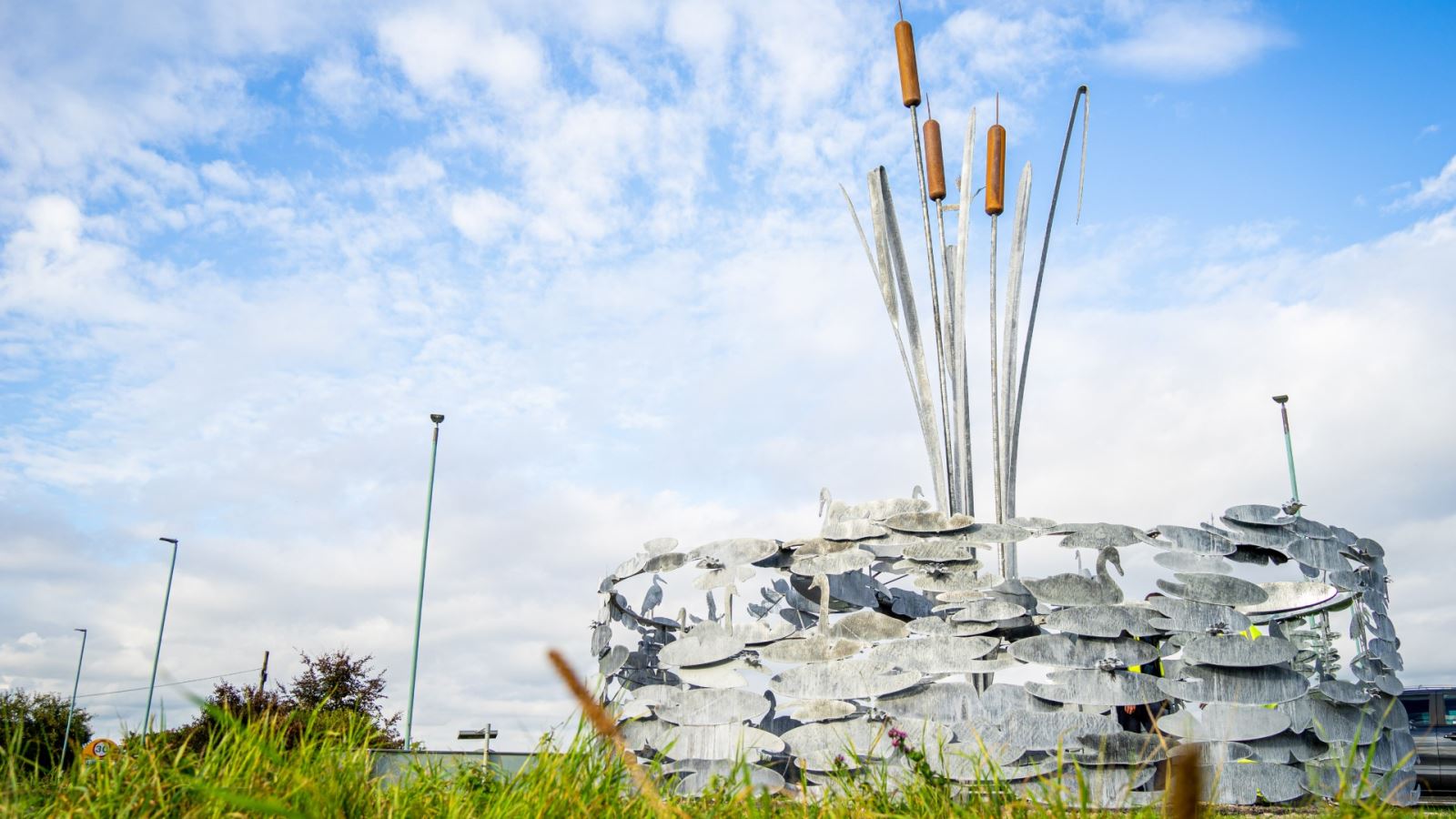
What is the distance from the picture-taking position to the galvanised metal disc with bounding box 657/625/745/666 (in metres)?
6.17

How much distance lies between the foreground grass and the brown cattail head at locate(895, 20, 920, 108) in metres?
6.78

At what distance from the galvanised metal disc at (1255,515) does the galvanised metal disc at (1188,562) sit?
30 centimetres

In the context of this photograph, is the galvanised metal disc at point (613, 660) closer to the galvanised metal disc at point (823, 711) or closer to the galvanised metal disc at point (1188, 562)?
the galvanised metal disc at point (823, 711)

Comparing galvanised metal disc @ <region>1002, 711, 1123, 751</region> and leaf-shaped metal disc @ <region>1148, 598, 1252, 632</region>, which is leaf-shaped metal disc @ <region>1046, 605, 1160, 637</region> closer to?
leaf-shaped metal disc @ <region>1148, 598, 1252, 632</region>

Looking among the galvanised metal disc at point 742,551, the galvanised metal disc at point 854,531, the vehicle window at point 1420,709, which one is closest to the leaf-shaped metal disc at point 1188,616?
the galvanised metal disc at point 854,531

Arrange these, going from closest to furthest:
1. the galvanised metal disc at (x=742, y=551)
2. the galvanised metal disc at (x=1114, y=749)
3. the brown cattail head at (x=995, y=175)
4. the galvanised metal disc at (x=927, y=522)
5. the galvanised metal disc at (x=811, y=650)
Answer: the galvanised metal disc at (x=1114, y=749), the galvanised metal disc at (x=811, y=650), the galvanised metal disc at (x=927, y=522), the galvanised metal disc at (x=742, y=551), the brown cattail head at (x=995, y=175)

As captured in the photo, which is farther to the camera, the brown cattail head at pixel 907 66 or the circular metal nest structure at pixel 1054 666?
the brown cattail head at pixel 907 66

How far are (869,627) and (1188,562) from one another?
1.87 metres

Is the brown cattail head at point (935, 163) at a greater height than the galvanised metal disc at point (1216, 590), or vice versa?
the brown cattail head at point (935, 163)

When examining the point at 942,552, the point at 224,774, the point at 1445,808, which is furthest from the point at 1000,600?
the point at 224,774

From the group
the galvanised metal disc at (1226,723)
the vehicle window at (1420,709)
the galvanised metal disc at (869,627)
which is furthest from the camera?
the vehicle window at (1420,709)

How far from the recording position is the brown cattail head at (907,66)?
29.6 ft

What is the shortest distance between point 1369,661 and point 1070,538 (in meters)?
1.96

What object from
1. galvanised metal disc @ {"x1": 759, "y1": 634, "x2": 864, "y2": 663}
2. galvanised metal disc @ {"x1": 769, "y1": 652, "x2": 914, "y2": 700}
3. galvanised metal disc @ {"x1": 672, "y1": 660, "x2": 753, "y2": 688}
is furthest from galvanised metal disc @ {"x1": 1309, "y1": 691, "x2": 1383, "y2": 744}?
galvanised metal disc @ {"x1": 672, "y1": 660, "x2": 753, "y2": 688}
